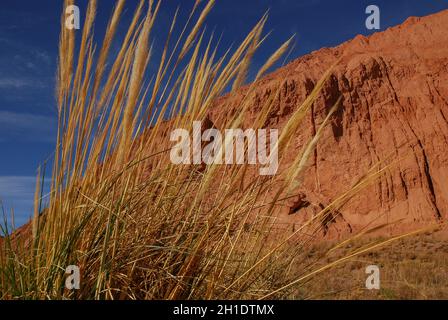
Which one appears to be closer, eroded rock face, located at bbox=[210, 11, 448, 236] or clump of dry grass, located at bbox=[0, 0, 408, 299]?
clump of dry grass, located at bbox=[0, 0, 408, 299]

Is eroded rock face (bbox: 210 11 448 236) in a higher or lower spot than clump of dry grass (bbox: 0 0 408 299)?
higher

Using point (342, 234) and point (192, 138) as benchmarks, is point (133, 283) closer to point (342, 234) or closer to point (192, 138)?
point (192, 138)

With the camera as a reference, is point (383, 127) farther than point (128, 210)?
Yes

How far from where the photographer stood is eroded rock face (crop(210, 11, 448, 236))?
694 inches

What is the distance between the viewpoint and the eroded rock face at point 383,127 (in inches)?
694

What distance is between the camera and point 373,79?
21.0 meters

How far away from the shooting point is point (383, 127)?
64.0 feet

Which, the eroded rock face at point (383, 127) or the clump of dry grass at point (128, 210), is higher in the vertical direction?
the eroded rock face at point (383, 127)

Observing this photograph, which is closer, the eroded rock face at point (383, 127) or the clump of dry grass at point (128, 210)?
the clump of dry grass at point (128, 210)

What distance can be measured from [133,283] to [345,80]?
21380 mm

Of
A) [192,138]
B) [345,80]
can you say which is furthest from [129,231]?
[345,80]

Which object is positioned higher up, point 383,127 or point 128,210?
point 383,127

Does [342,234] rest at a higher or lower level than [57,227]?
higher
